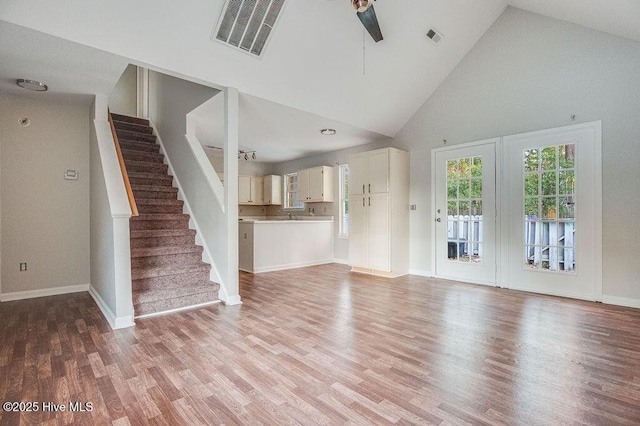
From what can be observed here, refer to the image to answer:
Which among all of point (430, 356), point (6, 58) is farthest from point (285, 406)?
point (6, 58)

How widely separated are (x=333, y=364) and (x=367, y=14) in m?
2.98

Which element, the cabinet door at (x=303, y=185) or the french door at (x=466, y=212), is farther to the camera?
the cabinet door at (x=303, y=185)

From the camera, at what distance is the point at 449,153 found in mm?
5238

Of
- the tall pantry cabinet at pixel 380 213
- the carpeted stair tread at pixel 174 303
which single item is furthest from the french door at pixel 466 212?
the carpeted stair tread at pixel 174 303

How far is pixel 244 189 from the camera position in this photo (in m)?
8.19

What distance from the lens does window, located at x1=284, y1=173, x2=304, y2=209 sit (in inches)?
324

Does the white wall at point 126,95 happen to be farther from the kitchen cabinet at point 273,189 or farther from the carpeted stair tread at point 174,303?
the carpeted stair tread at point 174,303

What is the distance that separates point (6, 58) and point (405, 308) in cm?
473

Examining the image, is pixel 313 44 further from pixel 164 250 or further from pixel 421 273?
pixel 421 273

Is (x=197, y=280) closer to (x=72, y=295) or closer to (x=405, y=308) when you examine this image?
(x=72, y=295)

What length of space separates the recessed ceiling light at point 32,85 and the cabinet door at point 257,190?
4.78 meters

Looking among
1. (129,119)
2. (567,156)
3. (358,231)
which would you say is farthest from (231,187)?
(567,156)

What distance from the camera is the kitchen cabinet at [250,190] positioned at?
8164mm

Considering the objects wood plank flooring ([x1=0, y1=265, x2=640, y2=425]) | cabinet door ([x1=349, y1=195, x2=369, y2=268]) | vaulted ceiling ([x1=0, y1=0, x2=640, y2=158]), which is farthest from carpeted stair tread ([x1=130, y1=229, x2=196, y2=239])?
cabinet door ([x1=349, y1=195, x2=369, y2=268])
